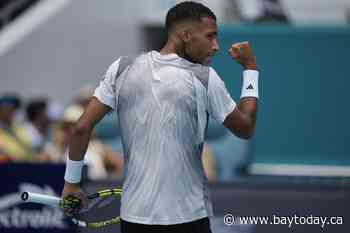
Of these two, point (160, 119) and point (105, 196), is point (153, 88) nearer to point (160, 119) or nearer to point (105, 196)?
point (160, 119)

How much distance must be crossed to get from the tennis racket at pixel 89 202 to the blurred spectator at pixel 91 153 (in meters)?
2.52

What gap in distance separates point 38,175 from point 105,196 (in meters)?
2.03

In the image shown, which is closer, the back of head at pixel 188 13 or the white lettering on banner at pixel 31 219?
the back of head at pixel 188 13

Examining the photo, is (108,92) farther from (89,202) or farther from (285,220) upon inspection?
(285,220)

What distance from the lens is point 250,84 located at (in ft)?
16.6

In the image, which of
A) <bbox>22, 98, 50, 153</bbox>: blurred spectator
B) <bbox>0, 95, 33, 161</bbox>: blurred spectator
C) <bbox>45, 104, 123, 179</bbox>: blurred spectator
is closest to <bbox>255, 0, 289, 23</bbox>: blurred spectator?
<bbox>22, 98, 50, 153</bbox>: blurred spectator

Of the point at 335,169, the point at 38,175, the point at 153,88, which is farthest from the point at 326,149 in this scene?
the point at 153,88

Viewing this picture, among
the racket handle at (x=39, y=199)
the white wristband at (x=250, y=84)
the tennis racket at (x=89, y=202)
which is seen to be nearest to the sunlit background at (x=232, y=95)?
the tennis racket at (x=89, y=202)

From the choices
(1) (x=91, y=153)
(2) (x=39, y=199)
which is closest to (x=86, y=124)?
(2) (x=39, y=199)

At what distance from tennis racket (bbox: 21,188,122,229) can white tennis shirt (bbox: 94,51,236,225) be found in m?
0.35

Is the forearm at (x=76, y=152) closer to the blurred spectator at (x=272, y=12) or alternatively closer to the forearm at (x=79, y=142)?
the forearm at (x=79, y=142)

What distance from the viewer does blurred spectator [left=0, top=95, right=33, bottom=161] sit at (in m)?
9.41

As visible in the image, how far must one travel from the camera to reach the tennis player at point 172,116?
4.95 metres

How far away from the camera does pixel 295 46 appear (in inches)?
501
